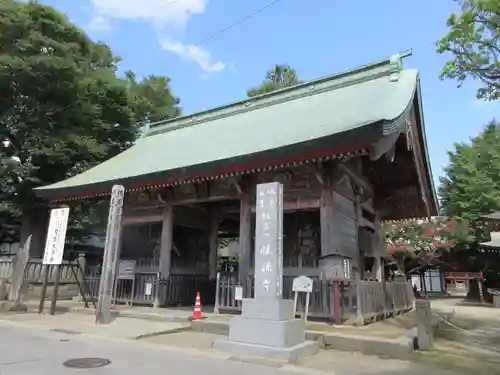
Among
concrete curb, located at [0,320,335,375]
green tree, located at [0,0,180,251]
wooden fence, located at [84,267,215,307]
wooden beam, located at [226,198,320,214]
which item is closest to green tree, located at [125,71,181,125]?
green tree, located at [0,0,180,251]

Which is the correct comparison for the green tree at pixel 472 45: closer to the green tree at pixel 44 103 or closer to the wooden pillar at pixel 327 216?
the wooden pillar at pixel 327 216

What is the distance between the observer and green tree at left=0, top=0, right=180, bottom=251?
19281 mm

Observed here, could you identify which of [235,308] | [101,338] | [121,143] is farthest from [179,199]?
[121,143]

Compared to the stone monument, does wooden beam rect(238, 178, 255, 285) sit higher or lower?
higher

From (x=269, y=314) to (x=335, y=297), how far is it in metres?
2.84

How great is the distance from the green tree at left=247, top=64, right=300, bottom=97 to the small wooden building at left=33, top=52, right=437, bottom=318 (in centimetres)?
1806

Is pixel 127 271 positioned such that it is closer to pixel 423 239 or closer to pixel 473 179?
pixel 423 239

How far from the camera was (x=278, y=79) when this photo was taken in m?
34.7

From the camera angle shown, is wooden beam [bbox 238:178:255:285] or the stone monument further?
wooden beam [bbox 238:178:255:285]

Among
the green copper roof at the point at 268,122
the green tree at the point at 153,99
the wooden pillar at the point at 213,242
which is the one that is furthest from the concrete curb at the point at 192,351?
the green tree at the point at 153,99

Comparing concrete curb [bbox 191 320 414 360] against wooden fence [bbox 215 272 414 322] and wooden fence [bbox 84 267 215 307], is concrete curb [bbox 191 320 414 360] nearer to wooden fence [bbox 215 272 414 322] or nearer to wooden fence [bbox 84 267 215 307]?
wooden fence [bbox 215 272 414 322]

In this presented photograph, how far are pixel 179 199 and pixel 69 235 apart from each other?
14763mm

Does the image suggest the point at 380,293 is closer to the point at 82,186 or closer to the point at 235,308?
the point at 235,308

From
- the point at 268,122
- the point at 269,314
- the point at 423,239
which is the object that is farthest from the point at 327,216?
the point at 423,239
